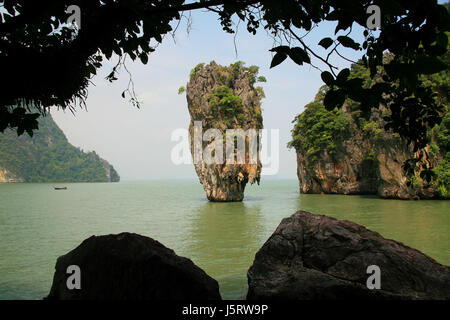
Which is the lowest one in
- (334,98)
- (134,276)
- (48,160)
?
(134,276)

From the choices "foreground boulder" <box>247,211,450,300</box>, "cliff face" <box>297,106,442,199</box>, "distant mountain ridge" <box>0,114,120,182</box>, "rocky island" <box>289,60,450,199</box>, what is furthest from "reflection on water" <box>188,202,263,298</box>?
"distant mountain ridge" <box>0,114,120,182</box>

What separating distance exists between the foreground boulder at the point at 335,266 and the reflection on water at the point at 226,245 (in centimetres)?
175

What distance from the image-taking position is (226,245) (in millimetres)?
9672

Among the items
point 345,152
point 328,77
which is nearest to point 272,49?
point 328,77

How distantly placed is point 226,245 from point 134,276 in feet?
21.3

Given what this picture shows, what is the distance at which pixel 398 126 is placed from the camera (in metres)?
2.16

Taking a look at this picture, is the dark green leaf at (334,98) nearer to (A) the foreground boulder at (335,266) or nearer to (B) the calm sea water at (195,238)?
(A) the foreground boulder at (335,266)

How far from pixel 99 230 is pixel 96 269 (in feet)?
36.3

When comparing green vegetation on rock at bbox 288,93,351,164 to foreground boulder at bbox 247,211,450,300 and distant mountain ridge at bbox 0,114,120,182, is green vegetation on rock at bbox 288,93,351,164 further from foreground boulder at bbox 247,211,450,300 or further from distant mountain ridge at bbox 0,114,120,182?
distant mountain ridge at bbox 0,114,120,182

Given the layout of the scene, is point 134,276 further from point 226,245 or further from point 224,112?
point 224,112

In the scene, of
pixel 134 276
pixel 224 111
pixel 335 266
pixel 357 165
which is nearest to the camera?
pixel 134 276

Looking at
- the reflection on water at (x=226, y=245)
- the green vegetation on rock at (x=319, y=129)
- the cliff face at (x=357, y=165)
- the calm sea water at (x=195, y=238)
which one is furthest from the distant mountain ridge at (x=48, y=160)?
the reflection on water at (x=226, y=245)

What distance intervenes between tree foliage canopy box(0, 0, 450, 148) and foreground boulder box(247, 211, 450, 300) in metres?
1.82
